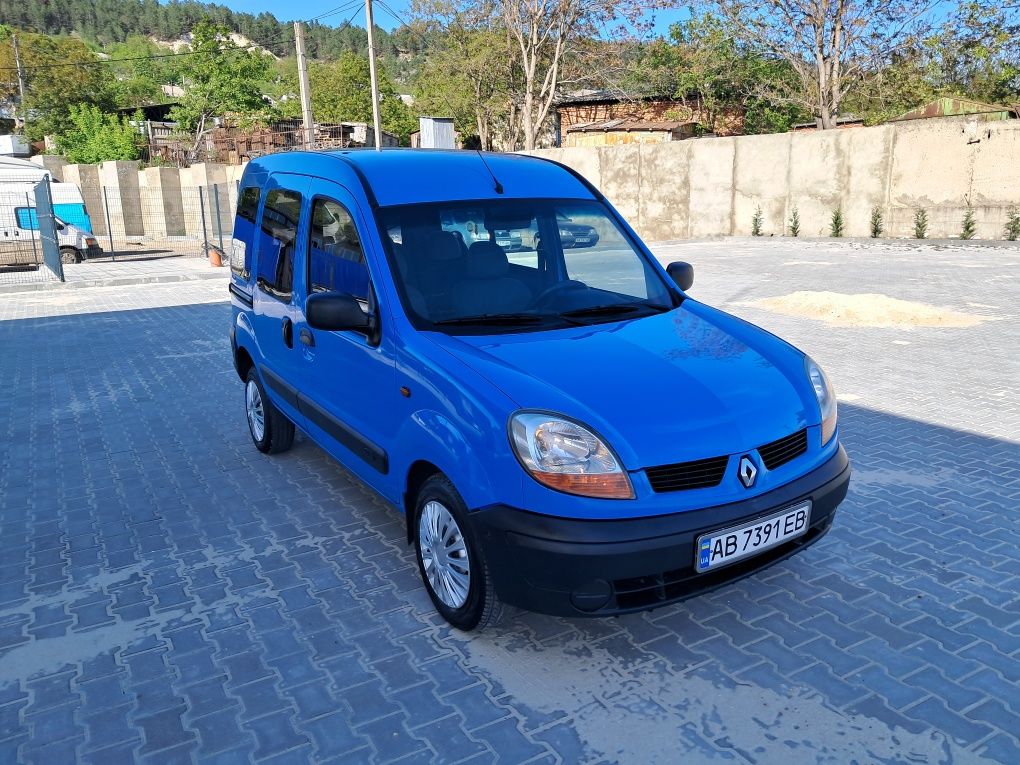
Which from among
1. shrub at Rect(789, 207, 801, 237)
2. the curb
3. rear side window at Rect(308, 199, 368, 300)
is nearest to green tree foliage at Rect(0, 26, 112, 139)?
the curb

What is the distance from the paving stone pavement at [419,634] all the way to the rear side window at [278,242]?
136cm

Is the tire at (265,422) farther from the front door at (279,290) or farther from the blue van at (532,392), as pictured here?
the blue van at (532,392)

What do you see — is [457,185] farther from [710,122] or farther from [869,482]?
[710,122]

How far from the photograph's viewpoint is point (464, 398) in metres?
3.16

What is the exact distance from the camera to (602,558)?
289 centimetres

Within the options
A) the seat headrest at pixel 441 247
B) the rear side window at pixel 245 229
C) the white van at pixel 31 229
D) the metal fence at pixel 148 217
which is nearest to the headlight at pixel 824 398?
the seat headrest at pixel 441 247

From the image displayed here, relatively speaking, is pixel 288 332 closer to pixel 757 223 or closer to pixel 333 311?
pixel 333 311

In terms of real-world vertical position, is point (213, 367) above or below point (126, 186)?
below

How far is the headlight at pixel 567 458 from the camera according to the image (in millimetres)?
2947

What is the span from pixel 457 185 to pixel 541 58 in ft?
128

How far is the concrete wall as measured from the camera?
18.3 metres

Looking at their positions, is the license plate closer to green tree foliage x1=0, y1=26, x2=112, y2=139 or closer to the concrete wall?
the concrete wall

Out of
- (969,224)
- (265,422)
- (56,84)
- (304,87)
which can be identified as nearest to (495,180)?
(265,422)

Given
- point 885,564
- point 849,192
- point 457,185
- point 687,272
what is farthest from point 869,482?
point 849,192
